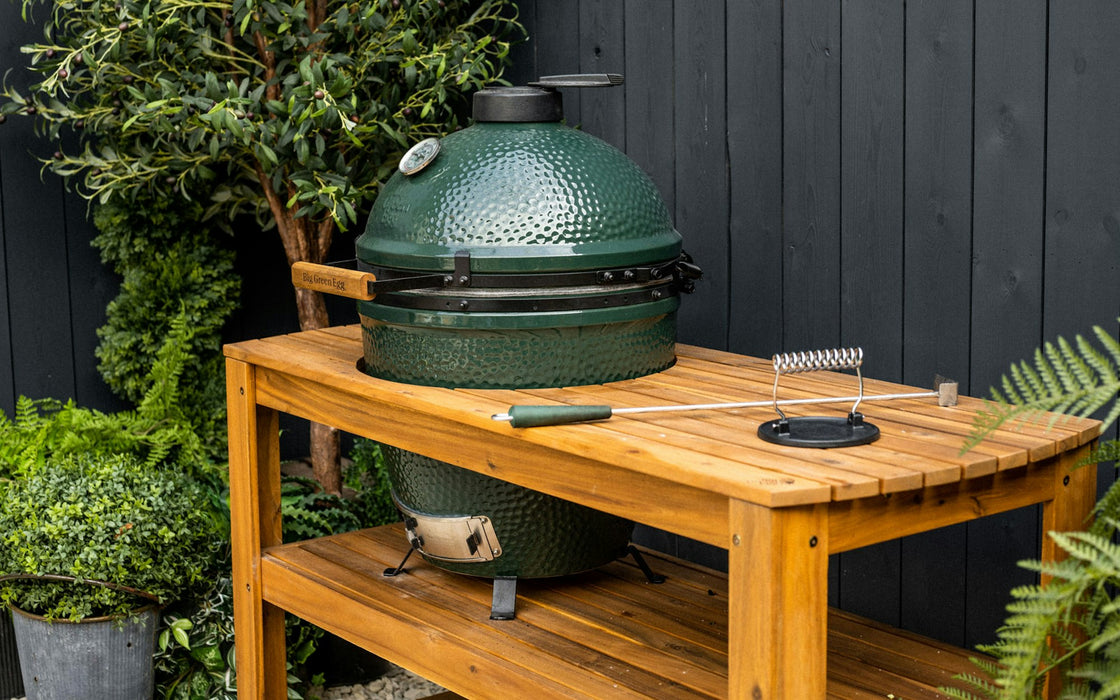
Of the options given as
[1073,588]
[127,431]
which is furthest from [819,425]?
[127,431]

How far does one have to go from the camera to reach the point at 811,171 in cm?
279

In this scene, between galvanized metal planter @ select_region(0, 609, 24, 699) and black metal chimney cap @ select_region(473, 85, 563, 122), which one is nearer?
black metal chimney cap @ select_region(473, 85, 563, 122)

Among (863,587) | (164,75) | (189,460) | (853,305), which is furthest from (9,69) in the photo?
(863,587)

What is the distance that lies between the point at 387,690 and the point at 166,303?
4.34 ft

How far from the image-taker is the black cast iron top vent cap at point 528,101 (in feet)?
8.08

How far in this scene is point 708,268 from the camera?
10.1ft

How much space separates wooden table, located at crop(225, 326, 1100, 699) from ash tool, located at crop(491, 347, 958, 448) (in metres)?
0.02

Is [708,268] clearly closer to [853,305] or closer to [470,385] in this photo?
[853,305]

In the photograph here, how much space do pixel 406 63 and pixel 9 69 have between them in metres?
1.31

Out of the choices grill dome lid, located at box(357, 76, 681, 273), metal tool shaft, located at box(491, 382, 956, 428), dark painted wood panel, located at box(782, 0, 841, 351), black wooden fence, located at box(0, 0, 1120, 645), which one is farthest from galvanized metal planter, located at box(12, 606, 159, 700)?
dark painted wood panel, located at box(782, 0, 841, 351)

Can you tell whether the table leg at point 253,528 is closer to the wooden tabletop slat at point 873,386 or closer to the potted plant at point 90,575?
the potted plant at point 90,575

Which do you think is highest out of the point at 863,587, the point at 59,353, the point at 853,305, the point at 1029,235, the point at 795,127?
the point at 795,127

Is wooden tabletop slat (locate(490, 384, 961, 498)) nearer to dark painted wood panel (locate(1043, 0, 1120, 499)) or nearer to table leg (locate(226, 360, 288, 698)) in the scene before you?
dark painted wood panel (locate(1043, 0, 1120, 499))

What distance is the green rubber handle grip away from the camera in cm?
201
